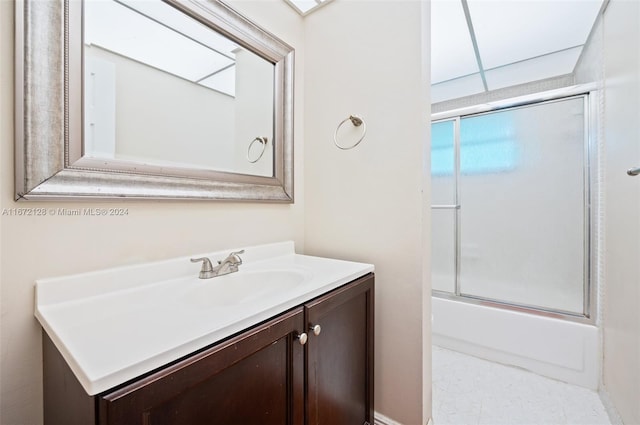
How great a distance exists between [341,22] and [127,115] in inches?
42.8

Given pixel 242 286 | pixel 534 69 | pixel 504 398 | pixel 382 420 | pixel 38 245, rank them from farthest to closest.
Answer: pixel 534 69 → pixel 504 398 → pixel 382 420 → pixel 242 286 → pixel 38 245

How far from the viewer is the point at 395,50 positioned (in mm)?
1217

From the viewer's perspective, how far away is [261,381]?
671 mm

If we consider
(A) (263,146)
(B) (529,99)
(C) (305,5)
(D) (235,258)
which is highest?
(C) (305,5)

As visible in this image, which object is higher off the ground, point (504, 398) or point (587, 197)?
point (587, 197)

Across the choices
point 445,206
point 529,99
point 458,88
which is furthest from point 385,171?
point 458,88

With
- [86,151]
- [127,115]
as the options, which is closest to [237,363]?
[86,151]

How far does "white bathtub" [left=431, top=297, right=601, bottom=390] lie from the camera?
1.61m

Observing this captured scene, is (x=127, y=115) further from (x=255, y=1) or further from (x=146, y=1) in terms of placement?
(x=255, y=1)

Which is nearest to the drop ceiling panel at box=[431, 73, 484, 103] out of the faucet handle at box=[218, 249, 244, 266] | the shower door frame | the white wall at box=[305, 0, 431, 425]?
the shower door frame

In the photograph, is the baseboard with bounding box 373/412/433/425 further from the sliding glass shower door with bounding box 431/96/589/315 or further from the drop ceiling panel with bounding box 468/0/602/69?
the drop ceiling panel with bounding box 468/0/602/69

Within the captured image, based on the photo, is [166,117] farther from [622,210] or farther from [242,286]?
[622,210]

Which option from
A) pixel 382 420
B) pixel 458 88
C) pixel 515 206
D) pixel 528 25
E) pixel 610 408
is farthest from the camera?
pixel 458 88

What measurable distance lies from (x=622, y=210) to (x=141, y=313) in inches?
77.0
